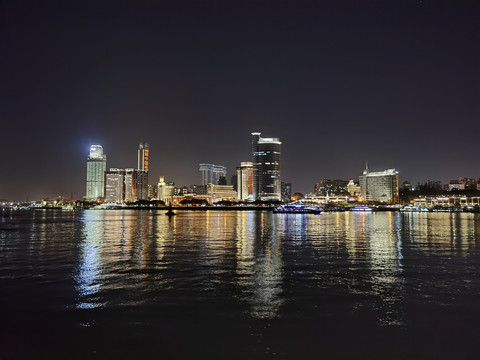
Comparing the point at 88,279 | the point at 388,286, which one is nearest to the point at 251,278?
the point at 388,286

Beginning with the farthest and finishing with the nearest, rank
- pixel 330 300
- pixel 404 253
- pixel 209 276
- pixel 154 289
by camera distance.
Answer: pixel 404 253 < pixel 209 276 < pixel 154 289 < pixel 330 300

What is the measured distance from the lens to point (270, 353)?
28.1 feet

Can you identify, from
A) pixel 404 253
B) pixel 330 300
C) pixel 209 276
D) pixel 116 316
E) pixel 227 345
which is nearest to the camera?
pixel 227 345

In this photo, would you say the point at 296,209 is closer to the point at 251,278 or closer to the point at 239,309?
the point at 251,278

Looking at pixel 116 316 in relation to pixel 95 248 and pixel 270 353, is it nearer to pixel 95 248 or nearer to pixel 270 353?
pixel 270 353

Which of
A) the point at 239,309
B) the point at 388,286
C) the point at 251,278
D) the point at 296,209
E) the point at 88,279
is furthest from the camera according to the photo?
the point at 296,209

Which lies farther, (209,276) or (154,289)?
(209,276)

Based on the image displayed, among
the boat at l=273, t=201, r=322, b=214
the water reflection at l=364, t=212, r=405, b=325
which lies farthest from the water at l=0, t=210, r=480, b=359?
the boat at l=273, t=201, r=322, b=214

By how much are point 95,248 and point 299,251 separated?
1549cm

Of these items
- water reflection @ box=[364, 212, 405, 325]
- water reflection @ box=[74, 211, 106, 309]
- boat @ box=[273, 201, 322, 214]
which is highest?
water reflection @ box=[74, 211, 106, 309]

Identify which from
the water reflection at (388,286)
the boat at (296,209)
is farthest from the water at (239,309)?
the boat at (296,209)

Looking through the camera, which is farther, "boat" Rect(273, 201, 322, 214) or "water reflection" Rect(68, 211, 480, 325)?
"boat" Rect(273, 201, 322, 214)

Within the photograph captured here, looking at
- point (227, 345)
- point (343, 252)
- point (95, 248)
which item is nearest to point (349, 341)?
point (227, 345)

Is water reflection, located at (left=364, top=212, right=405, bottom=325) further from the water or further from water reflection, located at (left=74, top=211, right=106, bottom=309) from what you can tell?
water reflection, located at (left=74, top=211, right=106, bottom=309)
